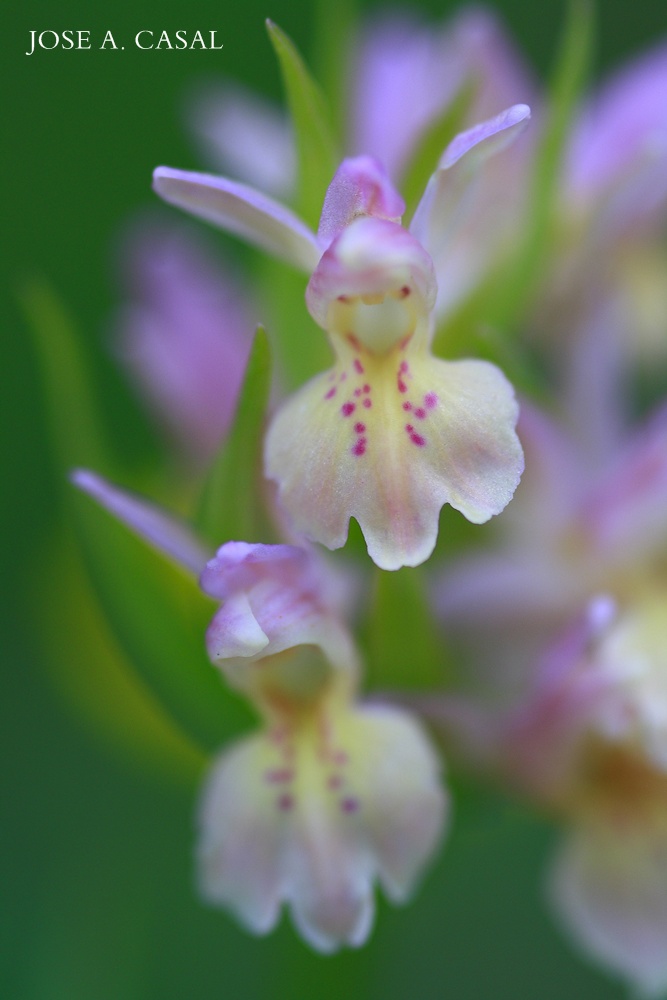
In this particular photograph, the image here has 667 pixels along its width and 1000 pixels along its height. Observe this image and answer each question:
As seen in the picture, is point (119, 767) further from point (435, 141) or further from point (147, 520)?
point (435, 141)

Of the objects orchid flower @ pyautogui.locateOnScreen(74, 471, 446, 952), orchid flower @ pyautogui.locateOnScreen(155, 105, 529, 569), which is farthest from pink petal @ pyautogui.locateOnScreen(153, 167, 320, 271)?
orchid flower @ pyautogui.locateOnScreen(74, 471, 446, 952)

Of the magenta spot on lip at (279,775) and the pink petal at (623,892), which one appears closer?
the magenta spot on lip at (279,775)

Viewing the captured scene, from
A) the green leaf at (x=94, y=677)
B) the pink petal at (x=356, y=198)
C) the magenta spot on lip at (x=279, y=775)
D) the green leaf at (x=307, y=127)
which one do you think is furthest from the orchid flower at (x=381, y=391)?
the green leaf at (x=94, y=677)

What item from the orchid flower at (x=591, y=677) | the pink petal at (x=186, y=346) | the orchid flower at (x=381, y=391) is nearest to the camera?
the orchid flower at (x=381, y=391)

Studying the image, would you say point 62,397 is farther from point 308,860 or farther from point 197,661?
point 308,860

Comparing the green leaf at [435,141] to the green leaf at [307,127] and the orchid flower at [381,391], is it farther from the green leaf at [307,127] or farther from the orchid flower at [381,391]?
the orchid flower at [381,391]
